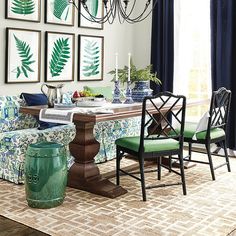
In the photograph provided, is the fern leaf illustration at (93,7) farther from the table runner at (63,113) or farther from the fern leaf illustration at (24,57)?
the table runner at (63,113)

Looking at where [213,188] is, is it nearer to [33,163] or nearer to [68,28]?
[33,163]

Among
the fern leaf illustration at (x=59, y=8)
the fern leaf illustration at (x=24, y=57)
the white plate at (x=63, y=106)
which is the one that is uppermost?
the fern leaf illustration at (x=59, y=8)

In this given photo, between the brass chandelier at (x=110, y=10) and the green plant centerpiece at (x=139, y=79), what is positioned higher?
the brass chandelier at (x=110, y=10)

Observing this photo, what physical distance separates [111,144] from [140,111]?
123 centimetres

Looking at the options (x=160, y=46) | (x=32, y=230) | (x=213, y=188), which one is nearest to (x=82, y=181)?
(x=32, y=230)

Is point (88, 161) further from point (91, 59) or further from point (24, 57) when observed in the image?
point (91, 59)

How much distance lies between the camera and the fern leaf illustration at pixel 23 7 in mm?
4664

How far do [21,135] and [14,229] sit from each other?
1.19m

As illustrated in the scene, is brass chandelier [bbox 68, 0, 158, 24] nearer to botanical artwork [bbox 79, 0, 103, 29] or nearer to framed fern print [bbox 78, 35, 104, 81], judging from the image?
botanical artwork [bbox 79, 0, 103, 29]

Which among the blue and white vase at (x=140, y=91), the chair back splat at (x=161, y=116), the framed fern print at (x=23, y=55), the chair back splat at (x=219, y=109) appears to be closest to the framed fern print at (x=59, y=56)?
the framed fern print at (x=23, y=55)

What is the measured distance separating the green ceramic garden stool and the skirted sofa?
0.63 metres

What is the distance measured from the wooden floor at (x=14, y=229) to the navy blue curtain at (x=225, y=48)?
3.31m

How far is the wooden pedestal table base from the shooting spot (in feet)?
12.0

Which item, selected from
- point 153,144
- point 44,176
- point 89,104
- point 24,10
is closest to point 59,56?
point 24,10
